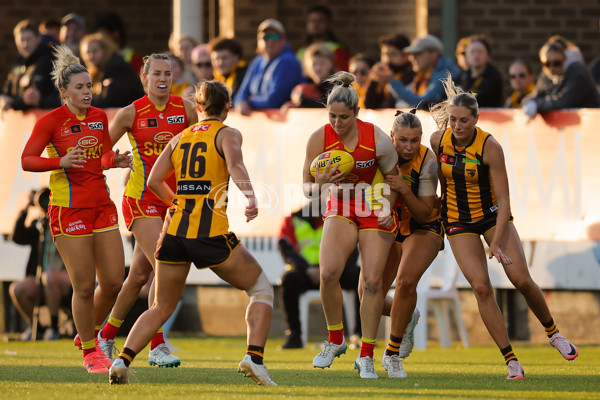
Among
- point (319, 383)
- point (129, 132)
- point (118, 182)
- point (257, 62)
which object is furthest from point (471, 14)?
point (319, 383)

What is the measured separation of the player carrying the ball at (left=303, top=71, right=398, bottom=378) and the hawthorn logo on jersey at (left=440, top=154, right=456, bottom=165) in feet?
1.23

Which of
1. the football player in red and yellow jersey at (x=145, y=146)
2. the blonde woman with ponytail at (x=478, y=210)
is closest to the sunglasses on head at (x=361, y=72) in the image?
the football player in red and yellow jersey at (x=145, y=146)

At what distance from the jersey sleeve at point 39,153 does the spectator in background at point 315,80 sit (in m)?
4.60

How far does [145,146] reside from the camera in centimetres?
901

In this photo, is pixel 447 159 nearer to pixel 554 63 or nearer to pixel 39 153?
pixel 39 153

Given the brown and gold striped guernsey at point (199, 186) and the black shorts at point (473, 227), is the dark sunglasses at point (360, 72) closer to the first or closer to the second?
the black shorts at point (473, 227)

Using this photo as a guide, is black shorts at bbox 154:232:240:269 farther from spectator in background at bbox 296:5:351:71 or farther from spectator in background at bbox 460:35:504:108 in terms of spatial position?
spectator in background at bbox 296:5:351:71

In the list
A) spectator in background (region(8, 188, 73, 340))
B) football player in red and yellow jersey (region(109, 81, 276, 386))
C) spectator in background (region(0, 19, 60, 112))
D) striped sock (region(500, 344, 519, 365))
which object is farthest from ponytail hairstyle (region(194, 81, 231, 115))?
spectator in background (region(0, 19, 60, 112))

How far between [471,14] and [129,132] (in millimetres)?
7853

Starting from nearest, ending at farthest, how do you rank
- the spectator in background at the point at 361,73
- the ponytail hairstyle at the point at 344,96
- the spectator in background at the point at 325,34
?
the ponytail hairstyle at the point at 344,96, the spectator in background at the point at 361,73, the spectator in background at the point at 325,34

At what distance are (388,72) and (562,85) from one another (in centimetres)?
183

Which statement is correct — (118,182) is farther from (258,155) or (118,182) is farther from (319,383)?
(319,383)

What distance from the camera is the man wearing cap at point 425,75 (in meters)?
12.0

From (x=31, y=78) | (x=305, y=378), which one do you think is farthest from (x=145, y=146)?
(x=31, y=78)
